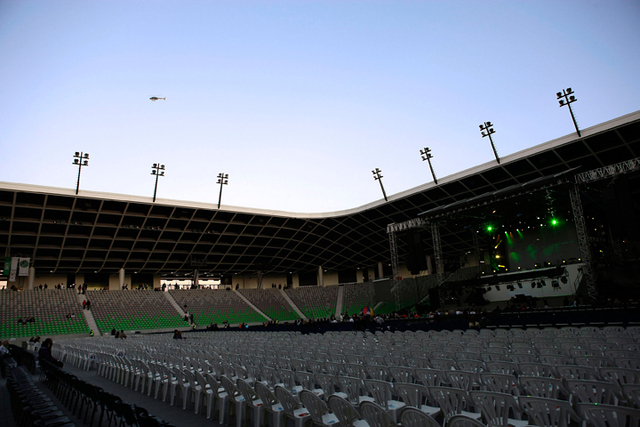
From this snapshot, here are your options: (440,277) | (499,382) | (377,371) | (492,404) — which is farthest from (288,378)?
(440,277)

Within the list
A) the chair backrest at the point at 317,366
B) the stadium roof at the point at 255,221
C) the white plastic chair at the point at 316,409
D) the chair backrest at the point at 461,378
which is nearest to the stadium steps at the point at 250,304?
the stadium roof at the point at 255,221

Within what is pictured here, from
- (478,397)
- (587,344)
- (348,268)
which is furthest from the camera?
(348,268)

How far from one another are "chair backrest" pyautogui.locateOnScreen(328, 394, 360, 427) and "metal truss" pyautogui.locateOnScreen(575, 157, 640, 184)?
987 inches

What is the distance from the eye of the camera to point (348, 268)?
64062 millimetres

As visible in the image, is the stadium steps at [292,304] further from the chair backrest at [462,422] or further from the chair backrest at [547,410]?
the chair backrest at [462,422]

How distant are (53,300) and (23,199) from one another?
34.0ft

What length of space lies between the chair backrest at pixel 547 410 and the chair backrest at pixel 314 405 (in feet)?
7.84

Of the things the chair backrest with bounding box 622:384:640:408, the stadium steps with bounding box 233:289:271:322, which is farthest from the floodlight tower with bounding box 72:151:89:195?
the chair backrest with bounding box 622:384:640:408

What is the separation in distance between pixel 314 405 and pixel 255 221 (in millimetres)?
40901

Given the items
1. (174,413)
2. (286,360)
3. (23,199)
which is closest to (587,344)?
(286,360)

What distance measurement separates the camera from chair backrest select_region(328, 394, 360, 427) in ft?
14.0

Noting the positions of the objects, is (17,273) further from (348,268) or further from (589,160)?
(589,160)

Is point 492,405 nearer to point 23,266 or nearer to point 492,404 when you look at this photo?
point 492,404

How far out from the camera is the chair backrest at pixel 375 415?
12.4 ft
